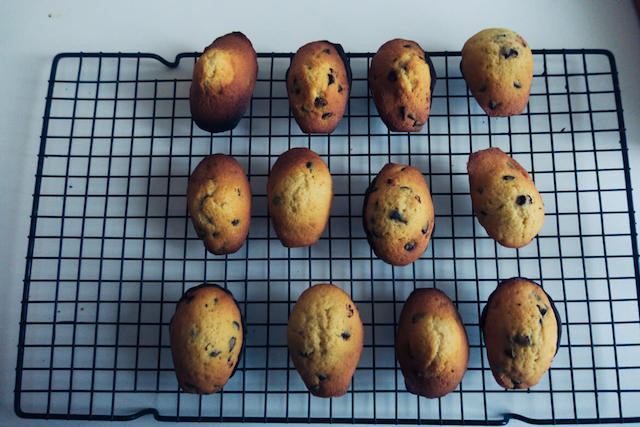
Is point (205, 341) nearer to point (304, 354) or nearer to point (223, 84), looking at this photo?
point (304, 354)

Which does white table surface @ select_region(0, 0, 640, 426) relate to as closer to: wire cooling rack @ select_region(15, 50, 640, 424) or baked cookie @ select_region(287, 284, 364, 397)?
wire cooling rack @ select_region(15, 50, 640, 424)

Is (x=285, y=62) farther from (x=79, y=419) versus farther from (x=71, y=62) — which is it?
(x=79, y=419)

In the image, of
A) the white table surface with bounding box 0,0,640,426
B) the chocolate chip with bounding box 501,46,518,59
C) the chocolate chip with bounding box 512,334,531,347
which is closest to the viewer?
the chocolate chip with bounding box 512,334,531,347

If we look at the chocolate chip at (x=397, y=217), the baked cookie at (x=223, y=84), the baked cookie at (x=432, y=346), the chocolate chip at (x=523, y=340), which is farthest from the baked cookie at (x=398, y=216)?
the baked cookie at (x=223, y=84)

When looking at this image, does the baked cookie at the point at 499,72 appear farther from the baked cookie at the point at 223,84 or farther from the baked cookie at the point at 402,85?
the baked cookie at the point at 223,84

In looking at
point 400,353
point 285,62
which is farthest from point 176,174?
point 400,353

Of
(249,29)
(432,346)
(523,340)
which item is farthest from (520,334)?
(249,29)

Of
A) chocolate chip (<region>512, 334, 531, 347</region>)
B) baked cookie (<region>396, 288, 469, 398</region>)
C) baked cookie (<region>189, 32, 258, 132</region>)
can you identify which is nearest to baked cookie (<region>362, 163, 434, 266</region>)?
baked cookie (<region>396, 288, 469, 398</region>)
